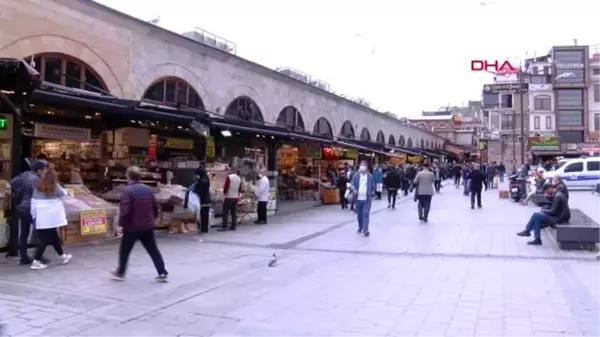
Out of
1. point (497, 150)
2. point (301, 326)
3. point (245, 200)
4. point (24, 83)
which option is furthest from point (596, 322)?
point (497, 150)

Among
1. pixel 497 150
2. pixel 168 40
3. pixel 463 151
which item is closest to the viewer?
pixel 168 40

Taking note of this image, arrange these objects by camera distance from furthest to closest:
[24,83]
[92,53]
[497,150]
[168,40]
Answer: [497,150]
[168,40]
[92,53]
[24,83]

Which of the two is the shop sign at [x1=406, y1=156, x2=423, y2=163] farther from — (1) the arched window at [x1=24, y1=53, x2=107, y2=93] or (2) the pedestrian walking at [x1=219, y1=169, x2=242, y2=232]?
(1) the arched window at [x1=24, y1=53, x2=107, y2=93]

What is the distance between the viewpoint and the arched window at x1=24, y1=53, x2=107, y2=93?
43.9ft

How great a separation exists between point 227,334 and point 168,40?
14120 mm

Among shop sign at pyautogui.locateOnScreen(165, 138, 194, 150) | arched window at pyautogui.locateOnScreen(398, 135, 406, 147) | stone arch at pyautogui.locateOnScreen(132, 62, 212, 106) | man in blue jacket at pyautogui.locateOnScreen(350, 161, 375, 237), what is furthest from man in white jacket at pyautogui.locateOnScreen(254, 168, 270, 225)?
arched window at pyautogui.locateOnScreen(398, 135, 406, 147)

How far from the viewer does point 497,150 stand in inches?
2630

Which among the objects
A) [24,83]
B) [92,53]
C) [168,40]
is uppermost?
[168,40]

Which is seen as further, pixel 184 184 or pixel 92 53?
pixel 184 184

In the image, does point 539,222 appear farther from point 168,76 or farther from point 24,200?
→ point 168,76

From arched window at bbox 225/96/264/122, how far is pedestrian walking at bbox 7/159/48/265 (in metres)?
12.2

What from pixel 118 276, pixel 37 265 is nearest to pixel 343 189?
pixel 37 265

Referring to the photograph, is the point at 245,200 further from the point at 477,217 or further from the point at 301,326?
the point at 301,326

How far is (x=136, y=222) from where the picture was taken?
723cm
